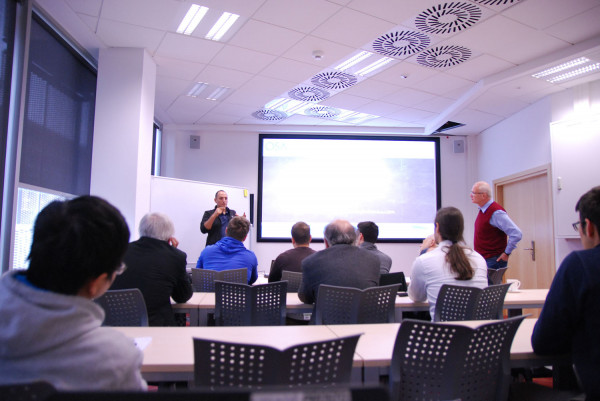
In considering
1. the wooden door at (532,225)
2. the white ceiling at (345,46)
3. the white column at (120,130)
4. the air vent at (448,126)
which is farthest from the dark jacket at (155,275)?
the air vent at (448,126)

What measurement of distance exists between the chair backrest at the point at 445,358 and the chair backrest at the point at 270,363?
282mm

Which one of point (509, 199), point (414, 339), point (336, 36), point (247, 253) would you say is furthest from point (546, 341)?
point (509, 199)

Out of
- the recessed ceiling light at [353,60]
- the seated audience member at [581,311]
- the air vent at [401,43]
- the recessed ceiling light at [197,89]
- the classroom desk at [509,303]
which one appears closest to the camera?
the seated audience member at [581,311]

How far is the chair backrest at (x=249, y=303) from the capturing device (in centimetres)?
226

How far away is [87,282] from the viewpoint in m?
0.82

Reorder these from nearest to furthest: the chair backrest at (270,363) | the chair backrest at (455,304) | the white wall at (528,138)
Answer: the chair backrest at (270,363) < the chair backrest at (455,304) < the white wall at (528,138)

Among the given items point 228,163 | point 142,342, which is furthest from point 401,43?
point 228,163

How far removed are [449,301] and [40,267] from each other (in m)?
1.97

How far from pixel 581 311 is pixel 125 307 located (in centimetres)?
194

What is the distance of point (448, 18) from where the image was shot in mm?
3434

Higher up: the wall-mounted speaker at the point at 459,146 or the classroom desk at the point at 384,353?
the wall-mounted speaker at the point at 459,146

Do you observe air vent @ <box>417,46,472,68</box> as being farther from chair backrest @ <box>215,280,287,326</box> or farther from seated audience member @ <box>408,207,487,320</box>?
chair backrest @ <box>215,280,287,326</box>

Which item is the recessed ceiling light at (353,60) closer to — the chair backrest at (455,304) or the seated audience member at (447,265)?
the seated audience member at (447,265)

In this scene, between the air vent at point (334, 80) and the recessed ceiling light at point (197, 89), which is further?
the recessed ceiling light at point (197, 89)
